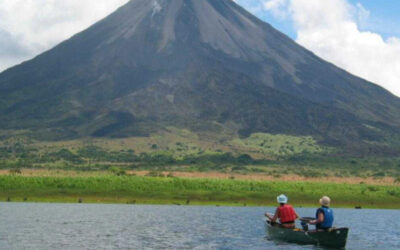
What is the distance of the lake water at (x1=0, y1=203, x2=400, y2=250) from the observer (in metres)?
40.8

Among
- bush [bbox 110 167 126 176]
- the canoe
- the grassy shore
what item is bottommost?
the canoe

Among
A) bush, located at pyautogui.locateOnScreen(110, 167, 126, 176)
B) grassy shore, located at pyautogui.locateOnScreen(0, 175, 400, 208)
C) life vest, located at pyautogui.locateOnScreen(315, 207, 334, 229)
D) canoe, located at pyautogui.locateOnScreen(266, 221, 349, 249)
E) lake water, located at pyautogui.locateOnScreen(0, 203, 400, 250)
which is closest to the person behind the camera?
lake water, located at pyautogui.locateOnScreen(0, 203, 400, 250)

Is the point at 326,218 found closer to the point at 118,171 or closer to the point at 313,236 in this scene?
the point at 313,236

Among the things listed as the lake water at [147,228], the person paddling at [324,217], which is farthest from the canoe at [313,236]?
the lake water at [147,228]

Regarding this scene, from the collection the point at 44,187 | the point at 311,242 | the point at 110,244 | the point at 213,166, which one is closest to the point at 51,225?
the point at 110,244

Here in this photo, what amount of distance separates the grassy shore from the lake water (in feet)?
28.1

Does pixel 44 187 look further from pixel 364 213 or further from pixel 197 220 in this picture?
pixel 364 213

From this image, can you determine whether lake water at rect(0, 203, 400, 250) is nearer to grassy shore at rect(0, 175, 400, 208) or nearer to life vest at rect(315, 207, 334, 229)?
life vest at rect(315, 207, 334, 229)

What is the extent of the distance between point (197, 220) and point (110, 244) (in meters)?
18.9

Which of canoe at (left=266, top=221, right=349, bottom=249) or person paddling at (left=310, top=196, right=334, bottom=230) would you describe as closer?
canoe at (left=266, top=221, right=349, bottom=249)

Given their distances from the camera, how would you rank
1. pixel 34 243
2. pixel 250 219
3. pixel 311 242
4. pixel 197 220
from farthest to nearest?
pixel 250 219, pixel 197 220, pixel 311 242, pixel 34 243

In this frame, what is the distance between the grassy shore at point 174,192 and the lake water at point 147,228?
8.55 m

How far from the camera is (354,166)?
635ft

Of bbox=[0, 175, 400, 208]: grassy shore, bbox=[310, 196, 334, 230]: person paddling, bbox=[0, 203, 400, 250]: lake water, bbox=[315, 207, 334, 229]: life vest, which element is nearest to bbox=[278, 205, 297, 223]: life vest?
bbox=[0, 203, 400, 250]: lake water
